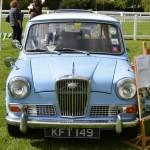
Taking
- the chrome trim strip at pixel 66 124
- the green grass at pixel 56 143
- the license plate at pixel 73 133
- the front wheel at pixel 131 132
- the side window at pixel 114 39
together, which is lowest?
the green grass at pixel 56 143

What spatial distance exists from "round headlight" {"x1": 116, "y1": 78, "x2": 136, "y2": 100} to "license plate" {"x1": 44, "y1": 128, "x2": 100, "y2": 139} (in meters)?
0.57

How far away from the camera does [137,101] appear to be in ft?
18.2

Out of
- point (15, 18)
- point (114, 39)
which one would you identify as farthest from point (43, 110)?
point (15, 18)

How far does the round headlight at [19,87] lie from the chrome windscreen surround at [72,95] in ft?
1.35

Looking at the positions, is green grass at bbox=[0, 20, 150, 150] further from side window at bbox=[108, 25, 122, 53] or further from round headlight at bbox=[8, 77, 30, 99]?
side window at bbox=[108, 25, 122, 53]

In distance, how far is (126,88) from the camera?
541 cm

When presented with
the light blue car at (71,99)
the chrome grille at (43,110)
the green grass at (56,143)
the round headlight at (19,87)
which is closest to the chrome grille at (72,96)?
the light blue car at (71,99)

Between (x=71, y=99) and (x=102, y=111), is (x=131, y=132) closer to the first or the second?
(x=102, y=111)

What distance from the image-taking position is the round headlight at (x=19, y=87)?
5.34 meters

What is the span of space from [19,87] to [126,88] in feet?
4.59

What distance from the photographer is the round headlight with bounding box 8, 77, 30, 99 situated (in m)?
5.34

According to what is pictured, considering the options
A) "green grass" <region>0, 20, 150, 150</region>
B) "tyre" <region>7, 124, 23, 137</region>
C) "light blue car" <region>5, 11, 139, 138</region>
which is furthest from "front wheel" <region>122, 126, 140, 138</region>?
"tyre" <region>7, 124, 23, 137</region>

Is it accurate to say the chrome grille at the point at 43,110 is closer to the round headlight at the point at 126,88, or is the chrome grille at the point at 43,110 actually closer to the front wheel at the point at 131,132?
the round headlight at the point at 126,88

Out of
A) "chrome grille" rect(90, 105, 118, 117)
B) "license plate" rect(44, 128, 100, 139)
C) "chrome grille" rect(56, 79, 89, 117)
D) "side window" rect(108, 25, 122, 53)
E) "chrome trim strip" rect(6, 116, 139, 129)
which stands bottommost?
"license plate" rect(44, 128, 100, 139)
